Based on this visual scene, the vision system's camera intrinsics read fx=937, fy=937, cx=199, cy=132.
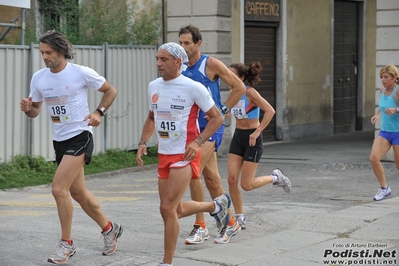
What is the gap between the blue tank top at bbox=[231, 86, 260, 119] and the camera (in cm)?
992

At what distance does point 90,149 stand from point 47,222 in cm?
223

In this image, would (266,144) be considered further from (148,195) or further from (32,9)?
(148,195)

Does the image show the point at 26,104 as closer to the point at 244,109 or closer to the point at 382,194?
the point at 244,109

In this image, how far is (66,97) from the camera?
804cm

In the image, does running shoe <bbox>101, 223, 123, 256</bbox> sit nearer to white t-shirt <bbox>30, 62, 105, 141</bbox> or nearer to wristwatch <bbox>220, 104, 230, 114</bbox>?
white t-shirt <bbox>30, 62, 105, 141</bbox>

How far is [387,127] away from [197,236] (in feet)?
14.2

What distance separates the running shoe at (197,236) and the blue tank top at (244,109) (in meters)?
1.54

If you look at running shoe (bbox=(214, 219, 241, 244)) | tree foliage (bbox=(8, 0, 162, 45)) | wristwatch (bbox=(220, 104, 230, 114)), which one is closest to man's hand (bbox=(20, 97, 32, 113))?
wristwatch (bbox=(220, 104, 230, 114))

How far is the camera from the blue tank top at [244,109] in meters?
9.92

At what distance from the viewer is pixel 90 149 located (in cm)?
812

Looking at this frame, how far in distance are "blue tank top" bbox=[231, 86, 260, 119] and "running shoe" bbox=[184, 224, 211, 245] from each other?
1.54 meters

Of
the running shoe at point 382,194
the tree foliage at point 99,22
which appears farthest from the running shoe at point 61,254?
the tree foliage at point 99,22

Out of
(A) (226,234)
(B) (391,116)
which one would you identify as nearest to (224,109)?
(A) (226,234)

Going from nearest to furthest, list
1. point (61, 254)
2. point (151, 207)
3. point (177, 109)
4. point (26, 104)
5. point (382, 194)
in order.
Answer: point (177, 109)
point (61, 254)
point (26, 104)
point (151, 207)
point (382, 194)
